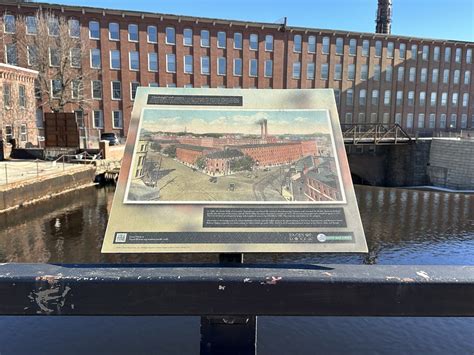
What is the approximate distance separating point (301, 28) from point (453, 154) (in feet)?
94.7

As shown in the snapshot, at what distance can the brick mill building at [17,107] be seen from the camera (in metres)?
30.2

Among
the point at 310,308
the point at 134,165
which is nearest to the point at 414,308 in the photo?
the point at 310,308

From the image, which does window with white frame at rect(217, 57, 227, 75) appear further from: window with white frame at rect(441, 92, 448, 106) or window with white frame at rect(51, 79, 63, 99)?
window with white frame at rect(441, 92, 448, 106)

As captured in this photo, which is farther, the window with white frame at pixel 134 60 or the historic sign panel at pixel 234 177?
the window with white frame at pixel 134 60

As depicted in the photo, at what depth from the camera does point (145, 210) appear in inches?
114

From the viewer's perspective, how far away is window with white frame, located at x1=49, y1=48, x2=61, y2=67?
40.3m

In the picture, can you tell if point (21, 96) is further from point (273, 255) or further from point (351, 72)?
point (351, 72)

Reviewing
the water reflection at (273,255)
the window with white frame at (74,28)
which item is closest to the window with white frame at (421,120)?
the water reflection at (273,255)

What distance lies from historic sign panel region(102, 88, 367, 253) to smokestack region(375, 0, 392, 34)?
250 feet

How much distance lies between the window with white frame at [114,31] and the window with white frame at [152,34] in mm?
3504

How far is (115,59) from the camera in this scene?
47.1 metres

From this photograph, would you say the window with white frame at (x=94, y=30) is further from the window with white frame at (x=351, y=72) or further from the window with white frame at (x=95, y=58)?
the window with white frame at (x=351, y=72)

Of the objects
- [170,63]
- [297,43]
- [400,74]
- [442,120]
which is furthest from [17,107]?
[442,120]

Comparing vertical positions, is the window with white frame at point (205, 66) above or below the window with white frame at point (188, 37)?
below
